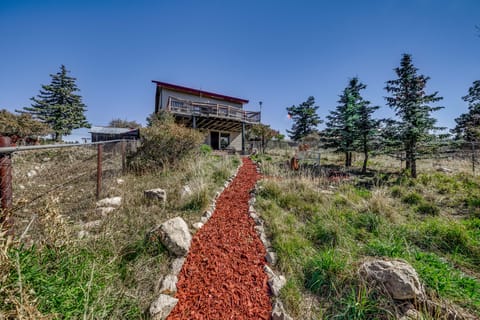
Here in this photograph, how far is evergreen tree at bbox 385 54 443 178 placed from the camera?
696 centimetres

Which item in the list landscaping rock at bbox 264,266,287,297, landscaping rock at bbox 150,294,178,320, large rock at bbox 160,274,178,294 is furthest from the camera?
landscaping rock at bbox 264,266,287,297

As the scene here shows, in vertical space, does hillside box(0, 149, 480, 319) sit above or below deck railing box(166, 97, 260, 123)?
below

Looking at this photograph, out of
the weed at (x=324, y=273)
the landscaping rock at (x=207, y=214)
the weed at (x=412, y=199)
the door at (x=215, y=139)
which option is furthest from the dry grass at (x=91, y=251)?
the door at (x=215, y=139)

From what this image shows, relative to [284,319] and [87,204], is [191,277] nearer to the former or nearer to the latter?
[284,319]

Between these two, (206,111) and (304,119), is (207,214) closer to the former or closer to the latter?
(206,111)

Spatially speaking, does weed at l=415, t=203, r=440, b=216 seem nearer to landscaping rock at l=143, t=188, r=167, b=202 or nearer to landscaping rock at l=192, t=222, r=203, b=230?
landscaping rock at l=192, t=222, r=203, b=230

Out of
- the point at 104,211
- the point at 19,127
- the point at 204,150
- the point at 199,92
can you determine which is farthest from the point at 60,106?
the point at 104,211

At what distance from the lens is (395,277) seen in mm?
1704

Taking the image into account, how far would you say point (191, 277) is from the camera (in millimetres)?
1962

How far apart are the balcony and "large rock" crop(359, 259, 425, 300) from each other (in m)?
11.7

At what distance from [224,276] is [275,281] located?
23.7 inches

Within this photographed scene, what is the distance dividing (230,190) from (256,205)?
1215 millimetres

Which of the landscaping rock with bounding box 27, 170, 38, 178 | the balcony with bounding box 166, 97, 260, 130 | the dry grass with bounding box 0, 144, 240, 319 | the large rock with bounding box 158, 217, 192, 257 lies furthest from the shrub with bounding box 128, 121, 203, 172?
the balcony with bounding box 166, 97, 260, 130

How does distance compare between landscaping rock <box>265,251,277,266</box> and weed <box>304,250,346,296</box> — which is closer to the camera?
weed <box>304,250,346,296</box>
